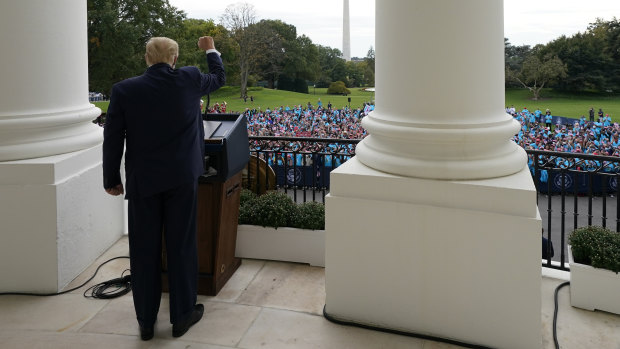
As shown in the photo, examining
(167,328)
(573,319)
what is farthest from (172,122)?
(573,319)

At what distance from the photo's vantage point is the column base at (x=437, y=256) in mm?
3410

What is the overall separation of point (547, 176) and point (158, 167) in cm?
919

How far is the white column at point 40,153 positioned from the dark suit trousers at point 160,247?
1278mm

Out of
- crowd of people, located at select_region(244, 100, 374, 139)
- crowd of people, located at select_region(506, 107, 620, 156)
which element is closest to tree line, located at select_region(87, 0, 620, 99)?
crowd of people, located at select_region(244, 100, 374, 139)

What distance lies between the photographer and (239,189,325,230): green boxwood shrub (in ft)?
17.1

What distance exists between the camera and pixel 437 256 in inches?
142

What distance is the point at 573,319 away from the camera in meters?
4.02

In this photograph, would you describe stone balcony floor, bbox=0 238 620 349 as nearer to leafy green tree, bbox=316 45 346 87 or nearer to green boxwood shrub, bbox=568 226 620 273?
green boxwood shrub, bbox=568 226 620 273

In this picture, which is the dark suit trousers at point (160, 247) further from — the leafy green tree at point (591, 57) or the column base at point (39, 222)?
the leafy green tree at point (591, 57)

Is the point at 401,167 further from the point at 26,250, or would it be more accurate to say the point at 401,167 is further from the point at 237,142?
the point at 26,250

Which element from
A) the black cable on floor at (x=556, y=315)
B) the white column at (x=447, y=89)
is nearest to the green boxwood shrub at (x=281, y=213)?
the white column at (x=447, y=89)

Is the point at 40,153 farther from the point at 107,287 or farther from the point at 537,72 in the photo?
the point at 537,72

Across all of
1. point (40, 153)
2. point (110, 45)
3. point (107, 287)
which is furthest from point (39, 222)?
point (110, 45)

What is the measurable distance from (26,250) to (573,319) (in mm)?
4417
